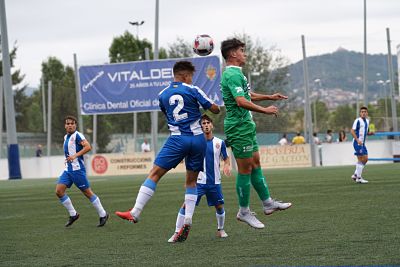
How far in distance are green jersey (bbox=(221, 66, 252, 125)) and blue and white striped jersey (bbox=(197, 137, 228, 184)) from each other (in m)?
1.05

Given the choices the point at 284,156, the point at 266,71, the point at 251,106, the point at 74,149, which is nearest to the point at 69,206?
the point at 74,149

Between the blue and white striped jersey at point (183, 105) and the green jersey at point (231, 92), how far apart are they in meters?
0.49

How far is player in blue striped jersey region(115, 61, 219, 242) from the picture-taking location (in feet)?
32.3

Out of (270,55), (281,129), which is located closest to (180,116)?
(281,129)

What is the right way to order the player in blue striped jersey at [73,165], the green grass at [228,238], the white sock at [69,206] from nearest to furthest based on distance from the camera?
the green grass at [228,238], the white sock at [69,206], the player in blue striped jersey at [73,165]

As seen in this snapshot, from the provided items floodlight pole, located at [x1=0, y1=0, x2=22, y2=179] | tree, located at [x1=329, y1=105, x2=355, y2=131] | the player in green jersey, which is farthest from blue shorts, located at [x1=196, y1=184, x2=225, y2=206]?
tree, located at [x1=329, y1=105, x2=355, y2=131]

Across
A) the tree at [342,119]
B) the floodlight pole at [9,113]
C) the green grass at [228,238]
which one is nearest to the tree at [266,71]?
the tree at [342,119]

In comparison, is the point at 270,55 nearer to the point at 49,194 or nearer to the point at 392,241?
the point at 49,194

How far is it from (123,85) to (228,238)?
2988 centimetres

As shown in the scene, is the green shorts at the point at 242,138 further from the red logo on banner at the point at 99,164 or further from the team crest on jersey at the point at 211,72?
the red logo on banner at the point at 99,164

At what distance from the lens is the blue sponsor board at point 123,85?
128ft

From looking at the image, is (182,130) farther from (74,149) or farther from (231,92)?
(74,149)

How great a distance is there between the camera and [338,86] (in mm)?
174250

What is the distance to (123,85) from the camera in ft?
131
